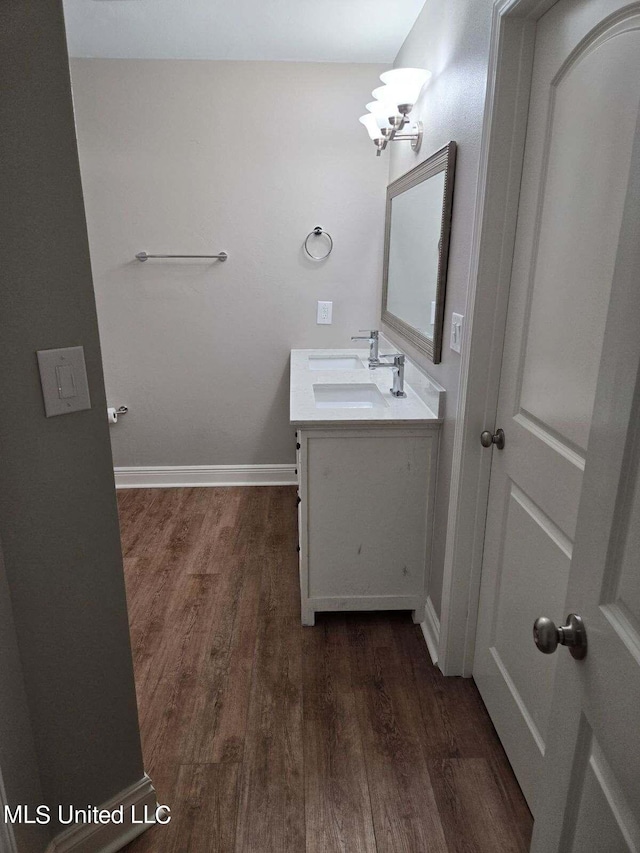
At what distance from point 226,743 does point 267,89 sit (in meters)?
3.05

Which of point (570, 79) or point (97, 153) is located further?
point (97, 153)

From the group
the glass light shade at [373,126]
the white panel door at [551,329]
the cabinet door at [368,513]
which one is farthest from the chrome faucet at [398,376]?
the glass light shade at [373,126]

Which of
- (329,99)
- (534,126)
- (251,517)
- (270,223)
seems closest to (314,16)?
(329,99)

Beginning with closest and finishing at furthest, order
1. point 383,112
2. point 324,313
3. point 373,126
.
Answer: point 383,112 < point 373,126 < point 324,313

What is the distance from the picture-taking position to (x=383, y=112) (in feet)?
7.65

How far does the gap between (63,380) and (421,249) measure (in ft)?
5.36

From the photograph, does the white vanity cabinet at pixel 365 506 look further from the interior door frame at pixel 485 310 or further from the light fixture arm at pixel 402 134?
the light fixture arm at pixel 402 134

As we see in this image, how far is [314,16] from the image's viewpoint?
96.1 inches

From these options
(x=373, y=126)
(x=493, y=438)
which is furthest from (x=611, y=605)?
(x=373, y=126)

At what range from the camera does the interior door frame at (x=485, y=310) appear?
1.44 meters

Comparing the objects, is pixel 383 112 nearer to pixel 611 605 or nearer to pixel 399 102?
pixel 399 102

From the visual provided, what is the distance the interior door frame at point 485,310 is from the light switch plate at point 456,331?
9 centimetres

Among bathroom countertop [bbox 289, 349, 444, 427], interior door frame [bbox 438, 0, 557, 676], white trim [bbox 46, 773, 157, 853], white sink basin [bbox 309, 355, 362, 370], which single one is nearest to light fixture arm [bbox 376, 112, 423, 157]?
interior door frame [bbox 438, 0, 557, 676]

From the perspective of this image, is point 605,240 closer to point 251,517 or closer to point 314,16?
point 314,16
